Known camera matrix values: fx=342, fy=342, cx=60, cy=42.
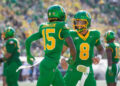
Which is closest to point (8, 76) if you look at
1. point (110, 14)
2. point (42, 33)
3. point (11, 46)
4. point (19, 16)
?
point (11, 46)

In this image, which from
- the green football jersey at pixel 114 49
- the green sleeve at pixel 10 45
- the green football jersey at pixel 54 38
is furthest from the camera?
the green football jersey at pixel 114 49

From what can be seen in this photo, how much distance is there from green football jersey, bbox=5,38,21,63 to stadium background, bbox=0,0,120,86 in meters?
9.20

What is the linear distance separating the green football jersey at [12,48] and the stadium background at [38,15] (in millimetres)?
9196

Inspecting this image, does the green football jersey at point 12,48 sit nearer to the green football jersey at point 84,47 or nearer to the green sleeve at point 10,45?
the green sleeve at point 10,45

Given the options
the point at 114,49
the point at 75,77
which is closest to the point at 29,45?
the point at 75,77

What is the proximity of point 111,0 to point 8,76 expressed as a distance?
2106 cm

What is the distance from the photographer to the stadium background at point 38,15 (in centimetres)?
2012

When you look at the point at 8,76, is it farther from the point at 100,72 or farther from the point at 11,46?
the point at 100,72

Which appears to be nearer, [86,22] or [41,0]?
[86,22]

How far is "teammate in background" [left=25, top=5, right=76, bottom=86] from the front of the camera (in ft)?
14.4

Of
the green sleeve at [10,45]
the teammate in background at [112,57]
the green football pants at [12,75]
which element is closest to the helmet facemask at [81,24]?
the green sleeve at [10,45]

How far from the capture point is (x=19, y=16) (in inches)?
862

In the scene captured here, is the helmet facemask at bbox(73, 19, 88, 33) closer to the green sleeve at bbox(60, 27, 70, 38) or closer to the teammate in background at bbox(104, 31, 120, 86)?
the green sleeve at bbox(60, 27, 70, 38)

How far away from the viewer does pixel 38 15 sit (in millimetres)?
22703
